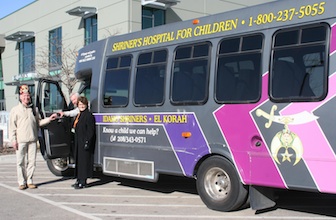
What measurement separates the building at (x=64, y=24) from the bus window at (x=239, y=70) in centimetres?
1695

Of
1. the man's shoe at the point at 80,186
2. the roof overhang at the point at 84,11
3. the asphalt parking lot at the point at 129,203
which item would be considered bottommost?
the asphalt parking lot at the point at 129,203

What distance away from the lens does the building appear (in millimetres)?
→ 23703

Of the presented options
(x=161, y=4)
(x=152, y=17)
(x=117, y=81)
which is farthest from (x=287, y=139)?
(x=152, y=17)

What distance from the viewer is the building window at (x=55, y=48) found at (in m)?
24.5

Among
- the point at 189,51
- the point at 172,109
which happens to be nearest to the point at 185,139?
the point at 172,109

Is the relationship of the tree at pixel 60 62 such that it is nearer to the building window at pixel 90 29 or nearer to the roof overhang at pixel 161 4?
the building window at pixel 90 29

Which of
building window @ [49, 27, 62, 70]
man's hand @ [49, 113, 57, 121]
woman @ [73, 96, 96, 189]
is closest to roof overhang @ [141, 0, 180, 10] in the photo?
building window @ [49, 27, 62, 70]

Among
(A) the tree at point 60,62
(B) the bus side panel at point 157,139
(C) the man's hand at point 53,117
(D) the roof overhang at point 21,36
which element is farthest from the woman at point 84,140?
(D) the roof overhang at point 21,36

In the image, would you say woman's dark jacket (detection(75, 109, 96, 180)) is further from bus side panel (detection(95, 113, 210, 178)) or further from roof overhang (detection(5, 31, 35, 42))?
roof overhang (detection(5, 31, 35, 42))

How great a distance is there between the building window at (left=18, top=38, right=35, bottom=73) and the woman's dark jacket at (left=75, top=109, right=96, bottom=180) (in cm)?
2620

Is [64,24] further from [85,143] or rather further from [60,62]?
[85,143]

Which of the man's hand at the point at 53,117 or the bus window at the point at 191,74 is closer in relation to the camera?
the bus window at the point at 191,74

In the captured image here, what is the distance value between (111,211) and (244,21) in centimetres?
351

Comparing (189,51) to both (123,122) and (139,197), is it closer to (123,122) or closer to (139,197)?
(123,122)
